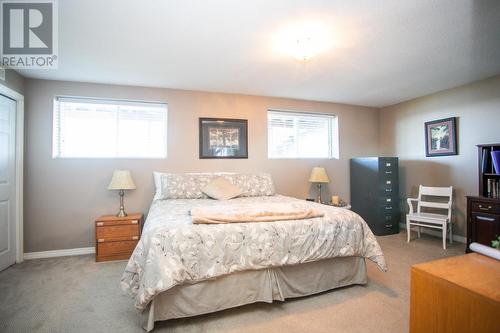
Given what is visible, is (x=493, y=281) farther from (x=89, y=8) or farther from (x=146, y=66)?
(x=146, y=66)

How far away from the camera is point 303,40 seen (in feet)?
7.41

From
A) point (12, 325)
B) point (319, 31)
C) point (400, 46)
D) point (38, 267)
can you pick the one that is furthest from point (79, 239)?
point (400, 46)

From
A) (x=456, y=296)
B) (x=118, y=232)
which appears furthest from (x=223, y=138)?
(x=456, y=296)

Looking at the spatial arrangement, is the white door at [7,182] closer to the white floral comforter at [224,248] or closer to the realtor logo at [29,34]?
the realtor logo at [29,34]

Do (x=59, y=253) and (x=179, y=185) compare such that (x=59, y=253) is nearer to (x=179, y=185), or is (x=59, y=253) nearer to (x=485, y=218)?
(x=179, y=185)

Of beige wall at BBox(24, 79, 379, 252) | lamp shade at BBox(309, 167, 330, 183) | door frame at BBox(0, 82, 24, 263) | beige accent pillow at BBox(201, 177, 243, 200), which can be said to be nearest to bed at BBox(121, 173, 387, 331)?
beige accent pillow at BBox(201, 177, 243, 200)

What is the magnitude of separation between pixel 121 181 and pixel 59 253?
129 cm

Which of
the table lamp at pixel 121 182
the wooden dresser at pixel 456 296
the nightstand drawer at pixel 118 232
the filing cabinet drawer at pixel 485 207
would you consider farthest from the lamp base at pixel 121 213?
the filing cabinet drawer at pixel 485 207

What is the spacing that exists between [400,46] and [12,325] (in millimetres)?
4014

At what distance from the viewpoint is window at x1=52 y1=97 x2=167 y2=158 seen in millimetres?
3338

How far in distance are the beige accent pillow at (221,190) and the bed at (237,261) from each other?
2.96 feet

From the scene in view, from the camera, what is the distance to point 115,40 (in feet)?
7.39

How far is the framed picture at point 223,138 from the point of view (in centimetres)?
380

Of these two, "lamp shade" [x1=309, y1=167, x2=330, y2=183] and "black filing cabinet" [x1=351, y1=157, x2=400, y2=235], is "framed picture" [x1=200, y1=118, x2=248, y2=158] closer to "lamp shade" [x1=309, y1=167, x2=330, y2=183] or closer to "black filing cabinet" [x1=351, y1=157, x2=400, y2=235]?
"lamp shade" [x1=309, y1=167, x2=330, y2=183]
